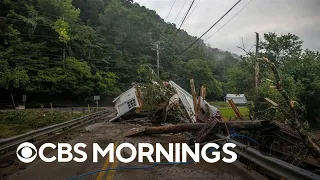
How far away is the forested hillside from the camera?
48062 millimetres

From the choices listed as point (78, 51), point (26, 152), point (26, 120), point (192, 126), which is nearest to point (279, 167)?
point (192, 126)

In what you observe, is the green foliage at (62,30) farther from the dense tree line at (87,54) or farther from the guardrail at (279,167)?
the guardrail at (279,167)

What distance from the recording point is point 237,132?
9805 millimetres

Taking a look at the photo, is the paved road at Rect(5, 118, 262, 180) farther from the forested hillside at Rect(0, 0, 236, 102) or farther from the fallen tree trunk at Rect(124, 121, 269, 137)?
the forested hillside at Rect(0, 0, 236, 102)

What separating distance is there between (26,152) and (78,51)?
53992 millimetres

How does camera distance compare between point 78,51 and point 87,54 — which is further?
point 87,54

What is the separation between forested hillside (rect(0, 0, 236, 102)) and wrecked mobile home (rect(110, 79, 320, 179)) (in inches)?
865

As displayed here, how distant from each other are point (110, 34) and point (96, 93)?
23505 mm

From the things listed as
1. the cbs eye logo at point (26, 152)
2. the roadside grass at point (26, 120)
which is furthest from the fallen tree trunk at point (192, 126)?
the roadside grass at point (26, 120)

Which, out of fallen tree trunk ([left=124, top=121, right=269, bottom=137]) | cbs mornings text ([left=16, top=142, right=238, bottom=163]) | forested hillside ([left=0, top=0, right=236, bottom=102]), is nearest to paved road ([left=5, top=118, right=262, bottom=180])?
cbs mornings text ([left=16, top=142, right=238, bottom=163])

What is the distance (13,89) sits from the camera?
1861 inches

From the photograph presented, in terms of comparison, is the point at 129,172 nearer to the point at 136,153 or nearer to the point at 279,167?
the point at 136,153

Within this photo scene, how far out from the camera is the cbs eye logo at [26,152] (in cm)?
741

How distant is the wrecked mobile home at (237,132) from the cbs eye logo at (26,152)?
13.3ft
